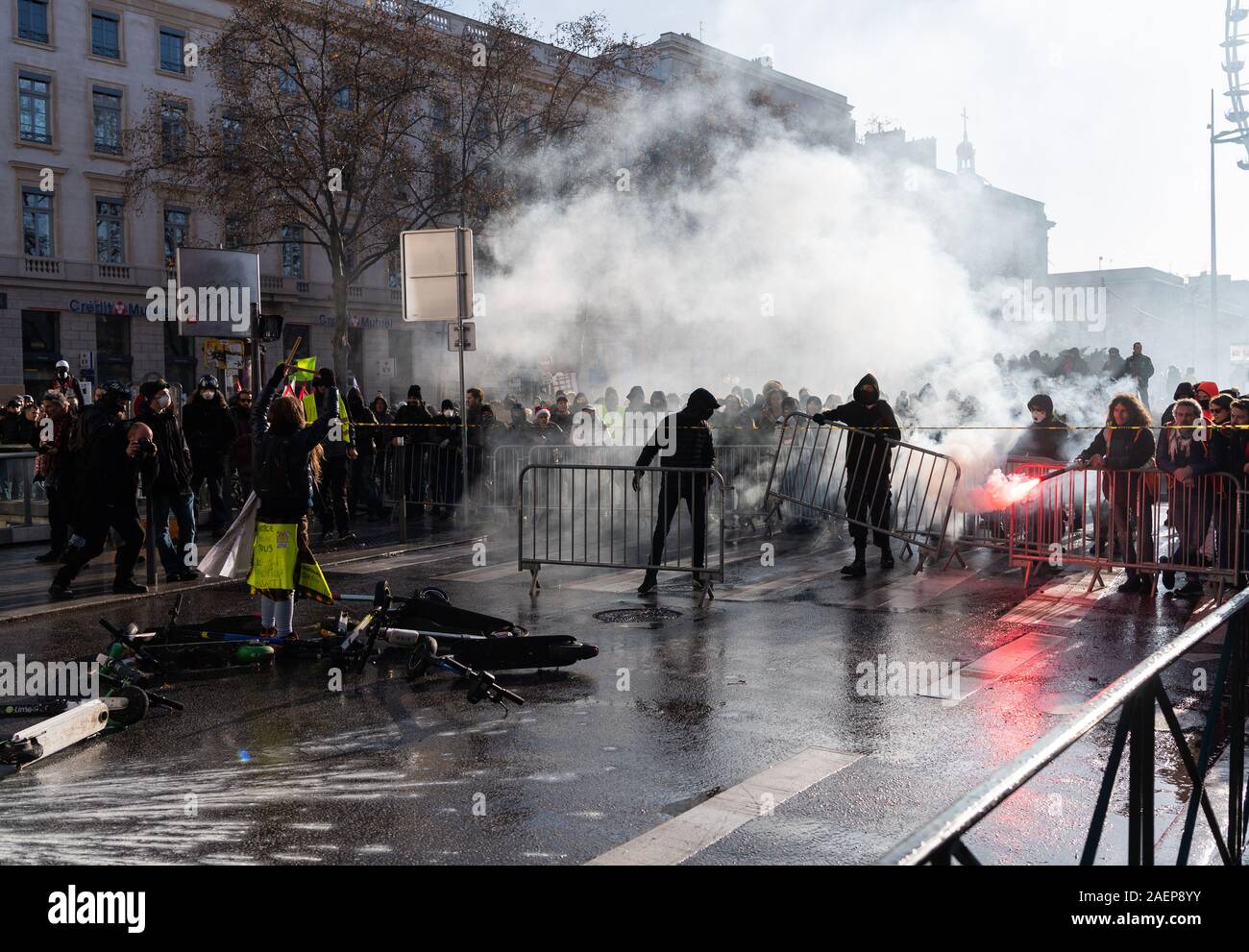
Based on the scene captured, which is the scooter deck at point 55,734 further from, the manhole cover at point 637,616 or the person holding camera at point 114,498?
the person holding camera at point 114,498

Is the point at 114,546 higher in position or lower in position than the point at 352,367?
lower

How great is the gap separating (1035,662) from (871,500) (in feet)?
12.9

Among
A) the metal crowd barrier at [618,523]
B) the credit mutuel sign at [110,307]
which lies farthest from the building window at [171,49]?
the metal crowd barrier at [618,523]

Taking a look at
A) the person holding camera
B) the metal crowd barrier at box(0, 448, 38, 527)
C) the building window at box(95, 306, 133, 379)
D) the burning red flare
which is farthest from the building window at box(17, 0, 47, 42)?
the burning red flare

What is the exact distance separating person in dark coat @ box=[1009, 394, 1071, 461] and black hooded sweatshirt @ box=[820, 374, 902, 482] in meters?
1.25

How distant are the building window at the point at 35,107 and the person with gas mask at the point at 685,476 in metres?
32.4

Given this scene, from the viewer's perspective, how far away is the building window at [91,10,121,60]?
117ft

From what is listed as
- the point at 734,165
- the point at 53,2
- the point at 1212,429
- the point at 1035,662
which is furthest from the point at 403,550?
the point at 53,2

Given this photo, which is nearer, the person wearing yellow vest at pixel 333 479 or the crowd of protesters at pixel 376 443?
the crowd of protesters at pixel 376 443

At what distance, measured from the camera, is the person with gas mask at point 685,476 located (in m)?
9.32
